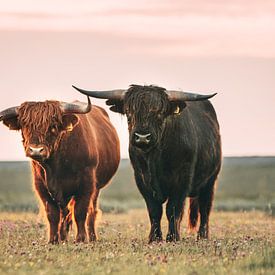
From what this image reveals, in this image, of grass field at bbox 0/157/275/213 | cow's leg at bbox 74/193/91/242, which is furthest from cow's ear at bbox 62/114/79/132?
grass field at bbox 0/157/275/213

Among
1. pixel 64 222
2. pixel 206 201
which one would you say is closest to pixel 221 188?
pixel 206 201

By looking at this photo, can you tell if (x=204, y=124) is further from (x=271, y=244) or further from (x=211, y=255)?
(x=211, y=255)

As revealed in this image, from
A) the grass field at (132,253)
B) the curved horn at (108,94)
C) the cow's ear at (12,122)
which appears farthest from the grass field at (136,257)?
the curved horn at (108,94)

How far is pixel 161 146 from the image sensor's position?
54.4ft

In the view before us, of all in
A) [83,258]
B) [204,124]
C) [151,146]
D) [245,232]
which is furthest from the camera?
[245,232]

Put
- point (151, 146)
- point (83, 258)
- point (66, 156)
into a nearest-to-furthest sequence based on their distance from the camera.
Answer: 1. point (83, 258)
2. point (151, 146)
3. point (66, 156)

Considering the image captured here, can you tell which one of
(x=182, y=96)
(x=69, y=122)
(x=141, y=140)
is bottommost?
(x=141, y=140)

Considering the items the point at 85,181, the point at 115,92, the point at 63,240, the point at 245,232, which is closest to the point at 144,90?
the point at 115,92

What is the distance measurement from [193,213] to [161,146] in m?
2.80

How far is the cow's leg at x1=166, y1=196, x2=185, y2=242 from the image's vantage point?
54.2 feet

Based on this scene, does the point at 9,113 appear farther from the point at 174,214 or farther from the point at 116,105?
the point at 174,214

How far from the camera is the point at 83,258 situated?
14.0m

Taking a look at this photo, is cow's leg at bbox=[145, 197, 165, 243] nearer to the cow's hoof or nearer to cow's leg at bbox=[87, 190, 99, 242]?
the cow's hoof

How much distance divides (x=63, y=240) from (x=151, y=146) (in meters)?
2.66
